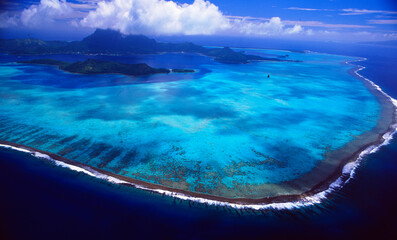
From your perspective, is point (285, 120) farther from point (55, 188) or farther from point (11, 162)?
point (11, 162)

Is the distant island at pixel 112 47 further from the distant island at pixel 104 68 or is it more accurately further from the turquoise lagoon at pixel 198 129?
the turquoise lagoon at pixel 198 129

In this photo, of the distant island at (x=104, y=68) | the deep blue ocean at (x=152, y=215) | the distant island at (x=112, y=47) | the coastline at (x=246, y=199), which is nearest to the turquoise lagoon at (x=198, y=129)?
the coastline at (x=246, y=199)

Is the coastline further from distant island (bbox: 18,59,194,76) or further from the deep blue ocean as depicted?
distant island (bbox: 18,59,194,76)

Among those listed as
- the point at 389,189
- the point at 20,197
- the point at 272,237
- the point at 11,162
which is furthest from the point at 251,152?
the point at 11,162

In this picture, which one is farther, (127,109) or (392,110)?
(392,110)

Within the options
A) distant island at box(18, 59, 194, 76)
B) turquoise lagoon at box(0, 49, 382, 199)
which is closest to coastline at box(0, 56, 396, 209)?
turquoise lagoon at box(0, 49, 382, 199)

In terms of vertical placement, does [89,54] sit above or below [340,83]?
above
